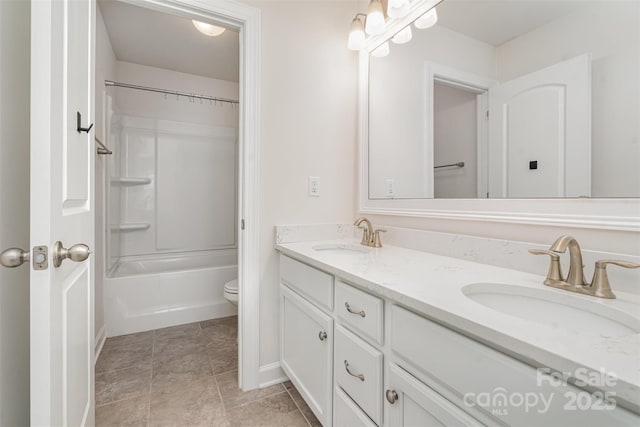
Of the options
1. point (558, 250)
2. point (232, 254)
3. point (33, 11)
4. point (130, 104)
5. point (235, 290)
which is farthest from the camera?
point (232, 254)

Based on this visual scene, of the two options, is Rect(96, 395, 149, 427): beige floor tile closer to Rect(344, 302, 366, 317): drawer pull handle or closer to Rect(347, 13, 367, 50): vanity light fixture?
Rect(344, 302, 366, 317): drawer pull handle

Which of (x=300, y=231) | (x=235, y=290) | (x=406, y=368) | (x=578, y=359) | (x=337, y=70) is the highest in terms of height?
(x=337, y=70)

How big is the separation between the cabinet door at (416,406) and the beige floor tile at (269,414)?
719 millimetres

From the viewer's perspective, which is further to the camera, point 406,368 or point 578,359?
point 406,368

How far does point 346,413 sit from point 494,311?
70 cm

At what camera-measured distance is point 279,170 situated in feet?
5.26

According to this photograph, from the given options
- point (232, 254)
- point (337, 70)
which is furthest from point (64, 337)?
point (232, 254)

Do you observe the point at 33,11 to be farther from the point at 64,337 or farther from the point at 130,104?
the point at 130,104

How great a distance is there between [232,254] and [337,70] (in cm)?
233

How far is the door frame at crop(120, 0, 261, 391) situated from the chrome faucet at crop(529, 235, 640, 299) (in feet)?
4.06

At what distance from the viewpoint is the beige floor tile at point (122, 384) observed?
1488 mm

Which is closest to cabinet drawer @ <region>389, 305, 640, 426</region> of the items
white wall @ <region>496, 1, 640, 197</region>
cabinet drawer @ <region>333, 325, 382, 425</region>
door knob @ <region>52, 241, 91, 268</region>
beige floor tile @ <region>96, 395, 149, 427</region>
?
→ cabinet drawer @ <region>333, 325, 382, 425</region>

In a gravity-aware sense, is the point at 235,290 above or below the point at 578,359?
below

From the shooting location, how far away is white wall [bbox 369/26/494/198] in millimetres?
1279
